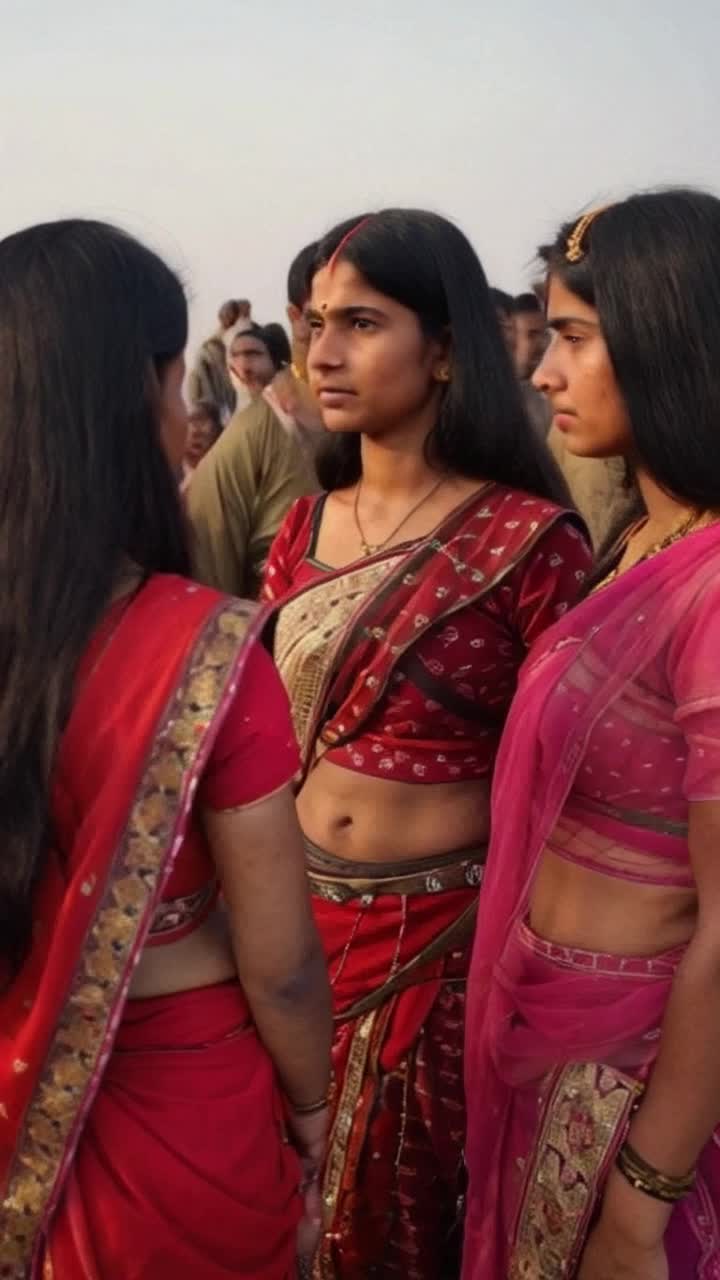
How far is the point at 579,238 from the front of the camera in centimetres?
180

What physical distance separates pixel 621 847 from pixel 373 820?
730 millimetres

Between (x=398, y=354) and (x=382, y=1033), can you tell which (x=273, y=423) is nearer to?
(x=398, y=354)

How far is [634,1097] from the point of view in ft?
5.28

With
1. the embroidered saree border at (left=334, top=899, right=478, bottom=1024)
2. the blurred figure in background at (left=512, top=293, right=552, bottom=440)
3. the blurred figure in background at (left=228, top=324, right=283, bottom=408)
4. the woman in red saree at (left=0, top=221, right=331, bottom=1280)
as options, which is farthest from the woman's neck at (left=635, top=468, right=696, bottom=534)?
the blurred figure in background at (left=228, top=324, right=283, bottom=408)

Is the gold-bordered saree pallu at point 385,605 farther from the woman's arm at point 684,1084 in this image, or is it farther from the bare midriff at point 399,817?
the woman's arm at point 684,1084

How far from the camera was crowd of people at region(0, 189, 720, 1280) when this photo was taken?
1372 mm

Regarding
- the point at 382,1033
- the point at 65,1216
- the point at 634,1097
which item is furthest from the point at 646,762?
the point at 382,1033

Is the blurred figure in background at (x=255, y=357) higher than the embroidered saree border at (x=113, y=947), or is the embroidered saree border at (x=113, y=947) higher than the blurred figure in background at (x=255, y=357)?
the embroidered saree border at (x=113, y=947)

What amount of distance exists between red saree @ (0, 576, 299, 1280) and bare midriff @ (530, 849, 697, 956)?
1.40ft

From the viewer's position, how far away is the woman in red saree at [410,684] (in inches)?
91.4

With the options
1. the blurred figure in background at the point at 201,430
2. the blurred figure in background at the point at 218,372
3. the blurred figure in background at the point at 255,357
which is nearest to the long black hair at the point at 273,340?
the blurred figure in background at the point at 255,357

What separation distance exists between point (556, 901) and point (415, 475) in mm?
945

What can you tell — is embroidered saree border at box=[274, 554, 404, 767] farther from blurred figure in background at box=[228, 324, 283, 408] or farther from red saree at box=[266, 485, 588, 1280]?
blurred figure in background at box=[228, 324, 283, 408]

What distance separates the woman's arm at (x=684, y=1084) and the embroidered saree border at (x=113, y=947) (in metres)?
0.53
